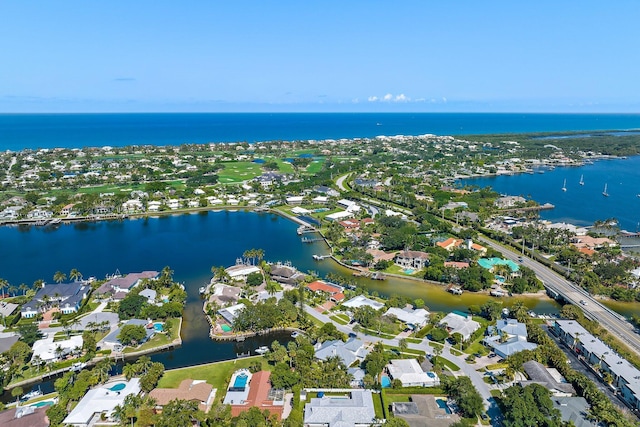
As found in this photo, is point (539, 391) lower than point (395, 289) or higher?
higher

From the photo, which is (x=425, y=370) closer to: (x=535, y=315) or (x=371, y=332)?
(x=371, y=332)

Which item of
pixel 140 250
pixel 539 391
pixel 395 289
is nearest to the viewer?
pixel 539 391

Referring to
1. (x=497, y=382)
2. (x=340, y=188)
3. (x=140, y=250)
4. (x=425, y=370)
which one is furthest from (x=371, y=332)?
(x=340, y=188)

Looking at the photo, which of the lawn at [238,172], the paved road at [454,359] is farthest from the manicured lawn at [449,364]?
the lawn at [238,172]

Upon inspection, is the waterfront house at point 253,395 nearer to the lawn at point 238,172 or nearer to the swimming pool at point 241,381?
the swimming pool at point 241,381

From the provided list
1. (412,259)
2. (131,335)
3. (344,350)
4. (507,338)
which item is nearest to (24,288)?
(131,335)
